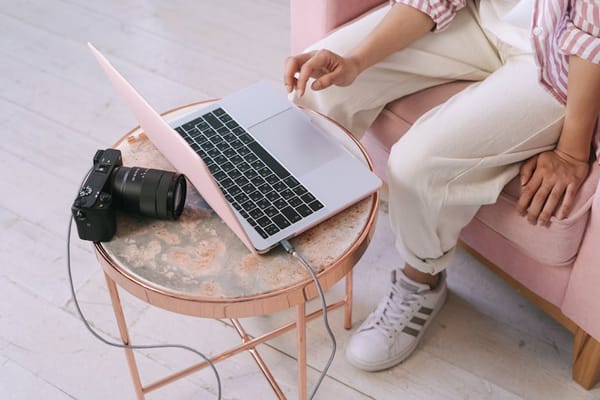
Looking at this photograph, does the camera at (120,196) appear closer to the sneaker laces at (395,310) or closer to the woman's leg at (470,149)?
the woman's leg at (470,149)

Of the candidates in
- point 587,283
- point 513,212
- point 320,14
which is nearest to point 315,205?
point 513,212

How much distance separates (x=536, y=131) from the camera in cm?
113

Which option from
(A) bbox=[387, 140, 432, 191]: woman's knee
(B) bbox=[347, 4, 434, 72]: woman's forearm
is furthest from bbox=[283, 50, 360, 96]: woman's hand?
(A) bbox=[387, 140, 432, 191]: woman's knee

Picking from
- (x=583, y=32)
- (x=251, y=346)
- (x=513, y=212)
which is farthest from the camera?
(x=251, y=346)

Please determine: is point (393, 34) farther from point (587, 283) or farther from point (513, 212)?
point (587, 283)

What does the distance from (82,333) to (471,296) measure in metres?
0.75

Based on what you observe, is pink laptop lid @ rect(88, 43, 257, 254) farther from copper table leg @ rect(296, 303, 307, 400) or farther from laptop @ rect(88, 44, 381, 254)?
copper table leg @ rect(296, 303, 307, 400)

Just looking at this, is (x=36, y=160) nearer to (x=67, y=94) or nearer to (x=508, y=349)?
(x=67, y=94)

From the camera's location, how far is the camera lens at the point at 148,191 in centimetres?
98

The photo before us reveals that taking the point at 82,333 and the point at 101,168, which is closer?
the point at 101,168

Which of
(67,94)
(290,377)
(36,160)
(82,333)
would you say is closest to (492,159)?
(290,377)

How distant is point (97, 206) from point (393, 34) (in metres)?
0.59

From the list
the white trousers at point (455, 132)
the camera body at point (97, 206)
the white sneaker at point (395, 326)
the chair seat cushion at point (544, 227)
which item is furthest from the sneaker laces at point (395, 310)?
the camera body at point (97, 206)

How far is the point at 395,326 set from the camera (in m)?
1.34
